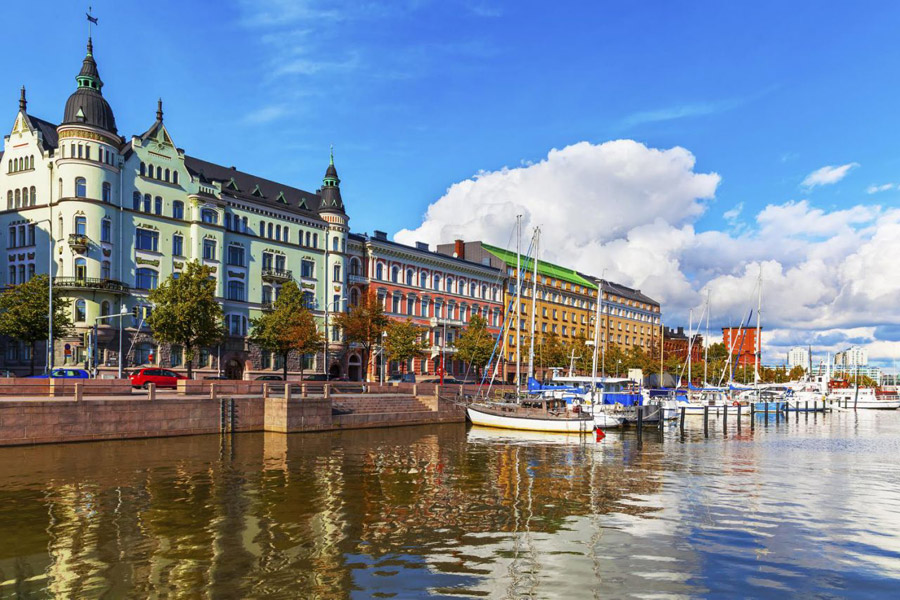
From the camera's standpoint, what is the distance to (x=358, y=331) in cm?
7756

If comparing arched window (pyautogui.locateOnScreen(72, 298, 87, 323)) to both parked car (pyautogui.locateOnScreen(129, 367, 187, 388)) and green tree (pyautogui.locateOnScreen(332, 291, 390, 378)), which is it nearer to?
parked car (pyautogui.locateOnScreen(129, 367, 187, 388))

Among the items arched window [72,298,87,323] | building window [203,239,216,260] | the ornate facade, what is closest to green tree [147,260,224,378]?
the ornate facade

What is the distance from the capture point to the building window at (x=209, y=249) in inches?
2862

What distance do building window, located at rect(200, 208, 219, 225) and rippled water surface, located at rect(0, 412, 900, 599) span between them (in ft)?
119

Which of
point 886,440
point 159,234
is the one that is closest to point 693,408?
point 886,440

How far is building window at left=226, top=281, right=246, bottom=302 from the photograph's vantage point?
75.3 metres

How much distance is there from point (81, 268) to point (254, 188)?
22.4m

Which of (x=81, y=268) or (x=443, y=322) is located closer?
(x=81, y=268)

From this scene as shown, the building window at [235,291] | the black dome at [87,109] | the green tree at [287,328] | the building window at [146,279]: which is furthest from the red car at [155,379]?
the black dome at [87,109]

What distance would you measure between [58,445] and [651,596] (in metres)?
34.5

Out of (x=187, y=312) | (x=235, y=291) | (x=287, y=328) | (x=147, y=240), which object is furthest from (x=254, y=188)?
(x=187, y=312)

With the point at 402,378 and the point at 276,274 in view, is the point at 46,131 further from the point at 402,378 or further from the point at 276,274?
the point at 402,378

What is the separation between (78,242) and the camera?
206ft

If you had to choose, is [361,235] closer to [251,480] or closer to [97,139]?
[97,139]
